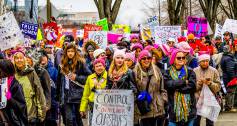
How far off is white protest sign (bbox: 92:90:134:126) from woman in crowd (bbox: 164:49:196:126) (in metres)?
0.62

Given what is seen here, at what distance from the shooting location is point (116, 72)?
27.1 feet

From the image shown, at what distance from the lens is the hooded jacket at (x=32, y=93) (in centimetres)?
870

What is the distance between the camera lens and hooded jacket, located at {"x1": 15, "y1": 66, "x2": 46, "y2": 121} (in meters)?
8.70

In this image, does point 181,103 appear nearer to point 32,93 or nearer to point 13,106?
point 32,93

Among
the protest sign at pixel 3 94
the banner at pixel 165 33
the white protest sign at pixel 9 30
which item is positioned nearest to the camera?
the protest sign at pixel 3 94

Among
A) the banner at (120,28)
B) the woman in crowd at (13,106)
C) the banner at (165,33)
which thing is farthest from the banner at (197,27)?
the woman in crowd at (13,106)

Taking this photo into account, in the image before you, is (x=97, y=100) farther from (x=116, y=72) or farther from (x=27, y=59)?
(x=27, y=59)

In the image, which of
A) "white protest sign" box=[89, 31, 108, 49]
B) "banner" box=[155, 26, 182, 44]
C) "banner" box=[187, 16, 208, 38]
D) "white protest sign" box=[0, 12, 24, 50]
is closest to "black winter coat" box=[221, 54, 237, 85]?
"white protest sign" box=[89, 31, 108, 49]

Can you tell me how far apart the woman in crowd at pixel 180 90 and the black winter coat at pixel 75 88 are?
1.86m

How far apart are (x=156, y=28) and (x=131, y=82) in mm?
9679

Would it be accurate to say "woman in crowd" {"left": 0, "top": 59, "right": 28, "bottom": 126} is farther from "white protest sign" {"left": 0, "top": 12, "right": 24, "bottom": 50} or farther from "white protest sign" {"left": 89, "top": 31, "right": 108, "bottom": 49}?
"white protest sign" {"left": 89, "top": 31, "right": 108, "bottom": 49}

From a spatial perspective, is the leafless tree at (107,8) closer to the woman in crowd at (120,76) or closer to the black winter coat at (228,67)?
the black winter coat at (228,67)

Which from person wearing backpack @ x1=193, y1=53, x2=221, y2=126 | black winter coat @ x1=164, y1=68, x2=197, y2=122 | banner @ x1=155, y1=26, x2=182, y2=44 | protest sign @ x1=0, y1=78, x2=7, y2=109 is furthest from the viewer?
banner @ x1=155, y1=26, x2=182, y2=44

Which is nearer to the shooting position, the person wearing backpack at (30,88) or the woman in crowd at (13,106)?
the woman in crowd at (13,106)
